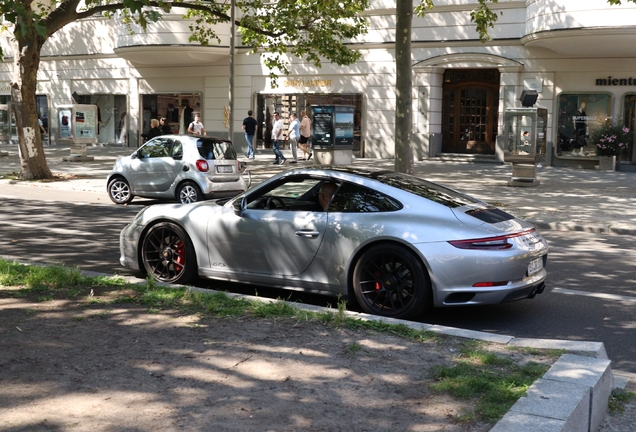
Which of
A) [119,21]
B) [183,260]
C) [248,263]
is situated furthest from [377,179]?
[119,21]

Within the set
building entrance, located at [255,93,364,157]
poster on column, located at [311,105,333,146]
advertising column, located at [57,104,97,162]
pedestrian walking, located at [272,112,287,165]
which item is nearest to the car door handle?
poster on column, located at [311,105,333,146]

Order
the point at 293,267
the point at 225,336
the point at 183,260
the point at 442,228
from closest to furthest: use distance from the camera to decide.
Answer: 1. the point at 225,336
2. the point at 442,228
3. the point at 293,267
4. the point at 183,260

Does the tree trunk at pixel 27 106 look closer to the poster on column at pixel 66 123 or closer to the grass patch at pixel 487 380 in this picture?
the poster on column at pixel 66 123

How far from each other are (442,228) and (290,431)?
9.98 ft

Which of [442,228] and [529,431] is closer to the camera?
[529,431]

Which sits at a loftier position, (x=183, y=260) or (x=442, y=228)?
(x=442, y=228)

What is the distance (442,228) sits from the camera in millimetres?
6574

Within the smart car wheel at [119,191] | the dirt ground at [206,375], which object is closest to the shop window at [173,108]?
the smart car wheel at [119,191]

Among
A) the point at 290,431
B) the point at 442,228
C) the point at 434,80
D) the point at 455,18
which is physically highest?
the point at 455,18

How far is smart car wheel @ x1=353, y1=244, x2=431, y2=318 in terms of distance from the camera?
653 cm

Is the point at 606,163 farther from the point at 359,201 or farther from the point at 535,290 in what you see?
the point at 359,201

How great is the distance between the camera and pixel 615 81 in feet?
79.2

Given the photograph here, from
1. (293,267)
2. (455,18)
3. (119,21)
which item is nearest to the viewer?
(293,267)

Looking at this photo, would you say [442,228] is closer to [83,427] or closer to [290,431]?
[290,431]
